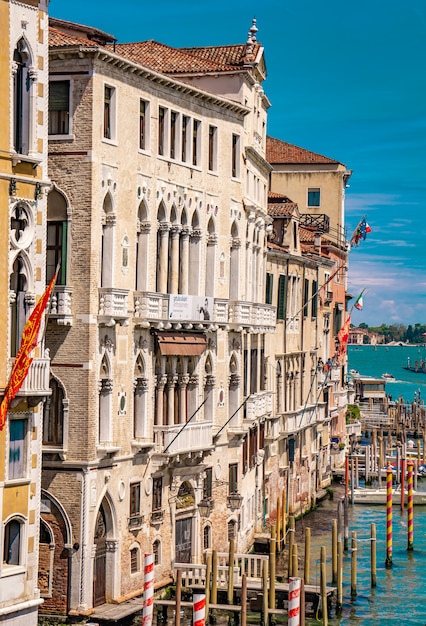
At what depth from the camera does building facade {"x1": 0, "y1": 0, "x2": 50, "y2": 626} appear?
2650 cm

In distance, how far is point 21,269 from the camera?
27062 mm

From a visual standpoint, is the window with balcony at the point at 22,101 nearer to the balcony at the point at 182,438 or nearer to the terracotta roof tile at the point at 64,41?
the terracotta roof tile at the point at 64,41

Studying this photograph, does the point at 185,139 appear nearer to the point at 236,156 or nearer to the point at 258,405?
the point at 236,156

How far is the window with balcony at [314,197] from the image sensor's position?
68.4 metres

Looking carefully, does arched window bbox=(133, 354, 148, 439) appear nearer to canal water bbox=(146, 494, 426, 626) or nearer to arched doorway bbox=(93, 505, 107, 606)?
arched doorway bbox=(93, 505, 107, 606)

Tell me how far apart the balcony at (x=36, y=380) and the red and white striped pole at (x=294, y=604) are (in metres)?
6.42

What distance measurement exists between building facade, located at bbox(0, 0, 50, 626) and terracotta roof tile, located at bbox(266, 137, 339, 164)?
4099cm

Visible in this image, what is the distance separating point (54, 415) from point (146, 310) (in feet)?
11.6

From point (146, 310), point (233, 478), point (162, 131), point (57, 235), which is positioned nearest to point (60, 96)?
point (57, 235)

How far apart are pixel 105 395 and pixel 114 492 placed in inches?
86.5

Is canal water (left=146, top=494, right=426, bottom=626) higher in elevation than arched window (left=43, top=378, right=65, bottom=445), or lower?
lower

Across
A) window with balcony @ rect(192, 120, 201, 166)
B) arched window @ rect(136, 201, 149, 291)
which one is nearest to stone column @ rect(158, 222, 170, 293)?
arched window @ rect(136, 201, 149, 291)

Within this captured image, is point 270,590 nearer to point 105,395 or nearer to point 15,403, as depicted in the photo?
point 105,395

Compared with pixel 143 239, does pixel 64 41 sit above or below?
above
